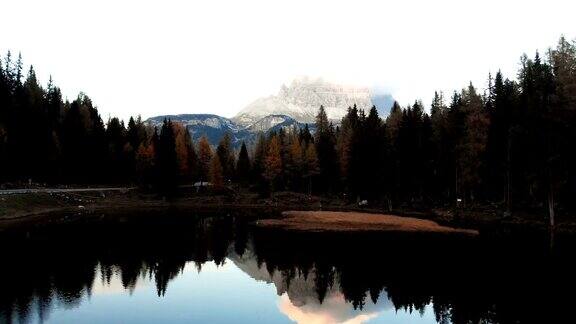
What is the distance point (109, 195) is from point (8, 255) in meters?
69.0

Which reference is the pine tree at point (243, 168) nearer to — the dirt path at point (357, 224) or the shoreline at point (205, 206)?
the shoreline at point (205, 206)

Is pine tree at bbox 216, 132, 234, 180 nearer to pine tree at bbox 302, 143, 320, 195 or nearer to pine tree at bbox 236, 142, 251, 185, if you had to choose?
pine tree at bbox 236, 142, 251, 185

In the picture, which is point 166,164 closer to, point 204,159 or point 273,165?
point 273,165

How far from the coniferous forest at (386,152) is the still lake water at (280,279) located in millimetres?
19419

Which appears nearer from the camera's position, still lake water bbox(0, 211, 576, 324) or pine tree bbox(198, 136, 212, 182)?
still lake water bbox(0, 211, 576, 324)

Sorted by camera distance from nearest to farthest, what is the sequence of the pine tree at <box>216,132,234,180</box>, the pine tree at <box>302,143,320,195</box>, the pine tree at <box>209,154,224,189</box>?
1. the pine tree at <box>302,143,320,195</box>
2. the pine tree at <box>209,154,224,189</box>
3. the pine tree at <box>216,132,234,180</box>

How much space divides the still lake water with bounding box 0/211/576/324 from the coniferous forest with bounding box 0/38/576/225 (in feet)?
63.7

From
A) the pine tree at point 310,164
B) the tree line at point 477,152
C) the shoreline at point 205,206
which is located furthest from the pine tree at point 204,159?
the pine tree at point 310,164

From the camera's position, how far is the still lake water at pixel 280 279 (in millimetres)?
28156

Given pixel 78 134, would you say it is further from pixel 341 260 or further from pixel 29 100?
pixel 341 260

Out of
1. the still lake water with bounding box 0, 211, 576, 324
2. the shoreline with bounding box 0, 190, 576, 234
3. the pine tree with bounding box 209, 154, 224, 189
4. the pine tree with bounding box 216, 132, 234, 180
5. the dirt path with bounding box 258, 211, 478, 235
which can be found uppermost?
the pine tree with bounding box 216, 132, 234, 180

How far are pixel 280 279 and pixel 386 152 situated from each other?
200 feet

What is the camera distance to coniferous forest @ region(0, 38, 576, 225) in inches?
2520

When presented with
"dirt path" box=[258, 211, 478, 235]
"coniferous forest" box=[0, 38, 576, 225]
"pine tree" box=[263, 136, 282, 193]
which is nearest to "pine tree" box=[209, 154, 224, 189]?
"coniferous forest" box=[0, 38, 576, 225]
